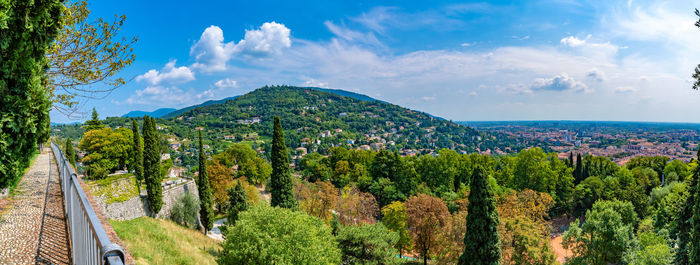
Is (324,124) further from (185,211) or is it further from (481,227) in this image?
(481,227)

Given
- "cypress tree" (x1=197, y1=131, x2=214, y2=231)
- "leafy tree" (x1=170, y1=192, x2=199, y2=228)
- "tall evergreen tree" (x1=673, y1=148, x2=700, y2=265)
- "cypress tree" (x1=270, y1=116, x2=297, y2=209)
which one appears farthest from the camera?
"cypress tree" (x1=197, y1=131, x2=214, y2=231)

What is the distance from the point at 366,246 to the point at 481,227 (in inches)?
202

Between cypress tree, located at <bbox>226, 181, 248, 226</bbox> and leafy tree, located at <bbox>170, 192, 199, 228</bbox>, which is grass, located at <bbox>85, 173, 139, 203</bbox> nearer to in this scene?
leafy tree, located at <bbox>170, 192, 199, 228</bbox>

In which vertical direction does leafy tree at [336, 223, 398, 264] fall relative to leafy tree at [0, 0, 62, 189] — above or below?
below

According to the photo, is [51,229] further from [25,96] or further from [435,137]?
[435,137]

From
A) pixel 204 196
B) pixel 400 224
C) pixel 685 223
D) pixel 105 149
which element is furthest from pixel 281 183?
pixel 685 223

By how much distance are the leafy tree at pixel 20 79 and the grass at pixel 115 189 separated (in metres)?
14.3

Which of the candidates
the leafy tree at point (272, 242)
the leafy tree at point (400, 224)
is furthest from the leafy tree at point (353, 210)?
the leafy tree at point (272, 242)

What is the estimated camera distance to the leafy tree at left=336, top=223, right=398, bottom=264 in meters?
13.2

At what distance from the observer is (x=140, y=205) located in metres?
16.9

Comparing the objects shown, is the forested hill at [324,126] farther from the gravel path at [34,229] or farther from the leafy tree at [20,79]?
the leafy tree at [20,79]

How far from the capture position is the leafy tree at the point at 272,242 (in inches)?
392

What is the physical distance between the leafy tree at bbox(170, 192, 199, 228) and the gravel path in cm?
1216

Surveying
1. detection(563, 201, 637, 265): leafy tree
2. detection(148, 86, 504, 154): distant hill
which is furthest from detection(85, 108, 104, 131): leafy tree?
detection(148, 86, 504, 154): distant hill
